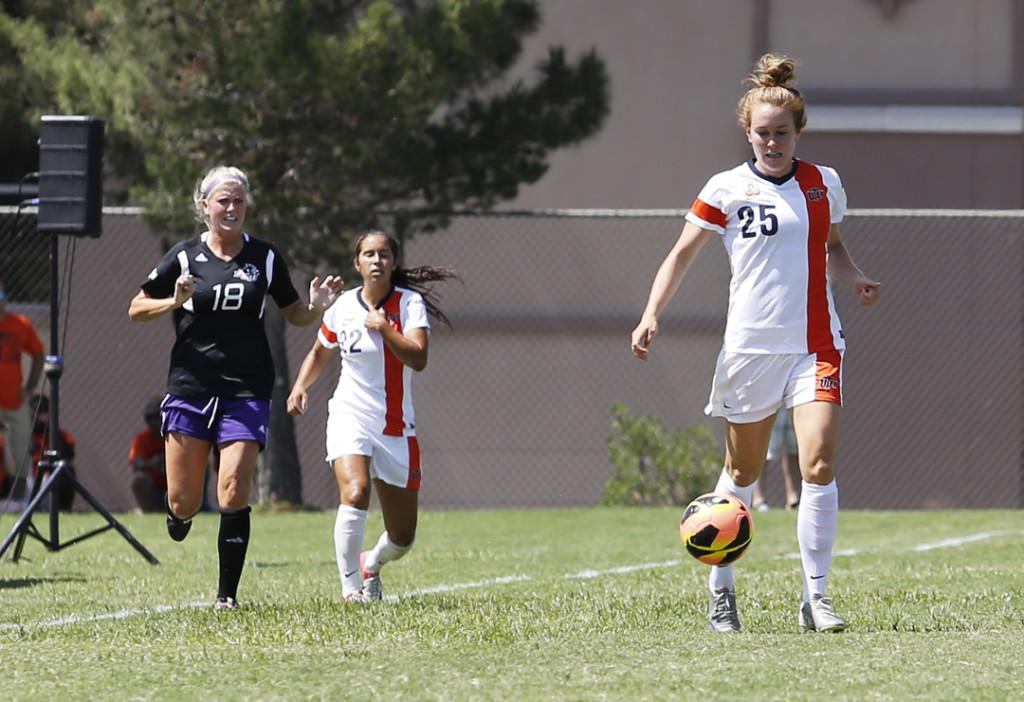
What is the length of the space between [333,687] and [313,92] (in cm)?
1145

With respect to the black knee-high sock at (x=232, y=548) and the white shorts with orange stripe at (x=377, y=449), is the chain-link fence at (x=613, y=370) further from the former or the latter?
the black knee-high sock at (x=232, y=548)

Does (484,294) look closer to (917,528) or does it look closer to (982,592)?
(917,528)

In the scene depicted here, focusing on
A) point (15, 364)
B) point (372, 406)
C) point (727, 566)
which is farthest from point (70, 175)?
point (727, 566)

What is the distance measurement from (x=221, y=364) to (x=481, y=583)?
234cm

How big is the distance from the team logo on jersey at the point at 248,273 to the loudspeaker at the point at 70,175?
11.2ft

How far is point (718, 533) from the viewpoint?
655cm

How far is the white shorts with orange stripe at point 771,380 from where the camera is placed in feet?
21.7

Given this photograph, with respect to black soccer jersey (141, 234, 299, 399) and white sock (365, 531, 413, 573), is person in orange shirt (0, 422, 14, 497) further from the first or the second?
black soccer jersey (141, 234, 299, 399)

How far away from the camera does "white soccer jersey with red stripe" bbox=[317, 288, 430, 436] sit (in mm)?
8258

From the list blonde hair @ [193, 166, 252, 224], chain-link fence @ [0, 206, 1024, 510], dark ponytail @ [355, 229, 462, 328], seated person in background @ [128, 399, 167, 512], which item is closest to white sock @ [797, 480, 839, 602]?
dark ponytail @ [355, 229, 462, 328]

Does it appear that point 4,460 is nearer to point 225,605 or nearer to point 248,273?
point 248,273

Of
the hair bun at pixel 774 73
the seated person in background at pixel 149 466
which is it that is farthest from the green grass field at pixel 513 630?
the seated person in background at pixel 149 466

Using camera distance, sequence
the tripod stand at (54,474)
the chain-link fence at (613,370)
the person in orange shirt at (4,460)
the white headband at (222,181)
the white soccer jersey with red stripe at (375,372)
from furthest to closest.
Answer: the chain-link fence at (613,370) < the person in orange shirt at (4,460) < the tripod stand at (54,474) < the white soccer jersey with red stripe at (375,372) < the white headband at (222,181)

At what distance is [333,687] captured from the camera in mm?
5145
